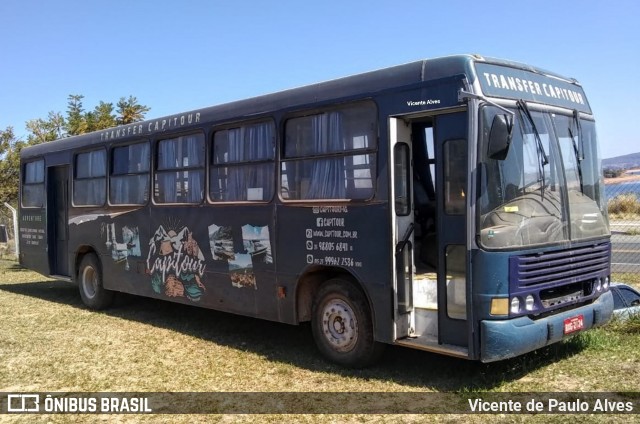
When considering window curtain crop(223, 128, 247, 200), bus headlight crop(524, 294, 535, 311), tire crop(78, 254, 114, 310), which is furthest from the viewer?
tire crop(78, 254, 114, 310)

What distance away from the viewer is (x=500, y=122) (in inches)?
197

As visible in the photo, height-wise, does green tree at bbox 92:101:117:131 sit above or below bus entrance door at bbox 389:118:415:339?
above

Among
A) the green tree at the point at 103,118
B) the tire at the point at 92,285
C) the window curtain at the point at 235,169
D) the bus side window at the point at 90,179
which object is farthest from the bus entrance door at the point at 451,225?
the green tree at the point at 103,118

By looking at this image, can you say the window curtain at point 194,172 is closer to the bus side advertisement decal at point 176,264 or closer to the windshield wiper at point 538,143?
the bus side advertisement decal at point 176,264

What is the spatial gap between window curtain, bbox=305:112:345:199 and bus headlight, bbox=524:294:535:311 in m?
2.09

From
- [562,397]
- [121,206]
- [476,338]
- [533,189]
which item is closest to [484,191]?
[533,189]

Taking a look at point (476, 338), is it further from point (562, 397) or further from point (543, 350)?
point (543, 350)

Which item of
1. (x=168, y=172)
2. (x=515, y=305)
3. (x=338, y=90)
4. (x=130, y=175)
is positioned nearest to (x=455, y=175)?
(x=515, y=305)

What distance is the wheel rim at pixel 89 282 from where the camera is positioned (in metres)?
10.7

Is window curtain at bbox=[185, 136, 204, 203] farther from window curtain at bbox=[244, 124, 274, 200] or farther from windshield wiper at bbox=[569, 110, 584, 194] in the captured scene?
windshield wiper at bbox=[569, 110, 584, 194]

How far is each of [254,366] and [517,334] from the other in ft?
9.71

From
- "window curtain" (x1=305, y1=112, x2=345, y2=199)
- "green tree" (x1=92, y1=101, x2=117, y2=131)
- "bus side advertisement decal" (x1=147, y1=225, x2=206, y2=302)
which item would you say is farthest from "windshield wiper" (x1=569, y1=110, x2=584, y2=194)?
"green tree" (x1=92, y1=101, x2=117, y2=131)

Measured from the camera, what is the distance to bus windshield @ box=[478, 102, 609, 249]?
5199mm

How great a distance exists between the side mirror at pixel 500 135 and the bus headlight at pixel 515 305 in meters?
1.29
